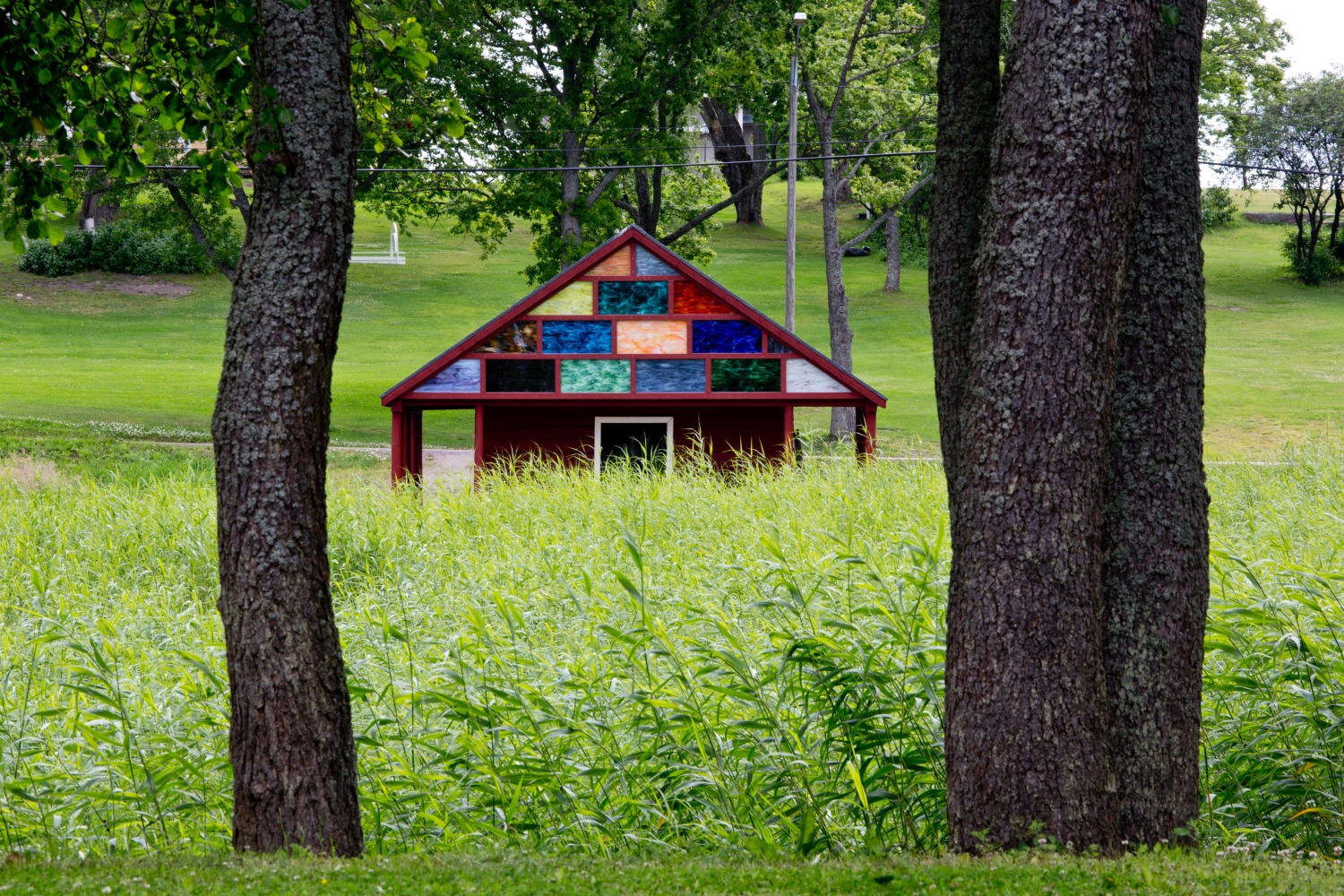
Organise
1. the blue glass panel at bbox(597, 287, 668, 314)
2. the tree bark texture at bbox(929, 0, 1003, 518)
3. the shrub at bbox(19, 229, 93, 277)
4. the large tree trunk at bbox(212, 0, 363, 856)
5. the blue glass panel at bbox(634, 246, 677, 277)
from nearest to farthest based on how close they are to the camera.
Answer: the large tree trunk at bbox(212, 0, 363, 856), the tree bark texture at bbox(929, 0, 1003, 518), the blue glass panel at bbox(634, 246, 677, 277), the blue glass panel at bbox(597, 287, 668, 314), the shrub at bbox(19, 229, 93, 277)

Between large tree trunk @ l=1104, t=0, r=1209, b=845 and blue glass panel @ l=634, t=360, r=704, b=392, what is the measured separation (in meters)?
12.4

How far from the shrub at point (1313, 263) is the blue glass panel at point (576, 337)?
4652cm

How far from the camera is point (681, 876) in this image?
3.66 m

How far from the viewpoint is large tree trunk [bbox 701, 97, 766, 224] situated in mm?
49094

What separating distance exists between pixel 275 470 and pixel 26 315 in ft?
151

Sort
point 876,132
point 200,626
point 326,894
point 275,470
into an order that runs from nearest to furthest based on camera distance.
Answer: point 326,894 < point 275,470 < point 200,626 < point 876,132

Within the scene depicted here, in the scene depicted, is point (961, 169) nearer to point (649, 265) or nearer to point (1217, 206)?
point (649, 265)

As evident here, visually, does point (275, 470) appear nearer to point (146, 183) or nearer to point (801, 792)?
point (801, 792)

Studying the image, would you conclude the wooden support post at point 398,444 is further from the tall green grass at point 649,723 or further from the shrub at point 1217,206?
the shrub at point 1217,206

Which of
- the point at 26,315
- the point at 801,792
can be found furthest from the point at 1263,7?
the point at 801,792

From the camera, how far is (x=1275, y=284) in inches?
2074

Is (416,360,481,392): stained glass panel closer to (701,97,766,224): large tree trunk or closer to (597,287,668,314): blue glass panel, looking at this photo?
(597,287,668,314): blue glass panel

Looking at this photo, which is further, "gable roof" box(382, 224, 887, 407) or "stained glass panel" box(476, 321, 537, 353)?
"stained glass panel" box(476, 321, 537, 353)

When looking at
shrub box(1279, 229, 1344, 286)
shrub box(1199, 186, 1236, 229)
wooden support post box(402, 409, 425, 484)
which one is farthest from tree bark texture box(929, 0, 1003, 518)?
shrub box(1199, 186, 1236, 229)
